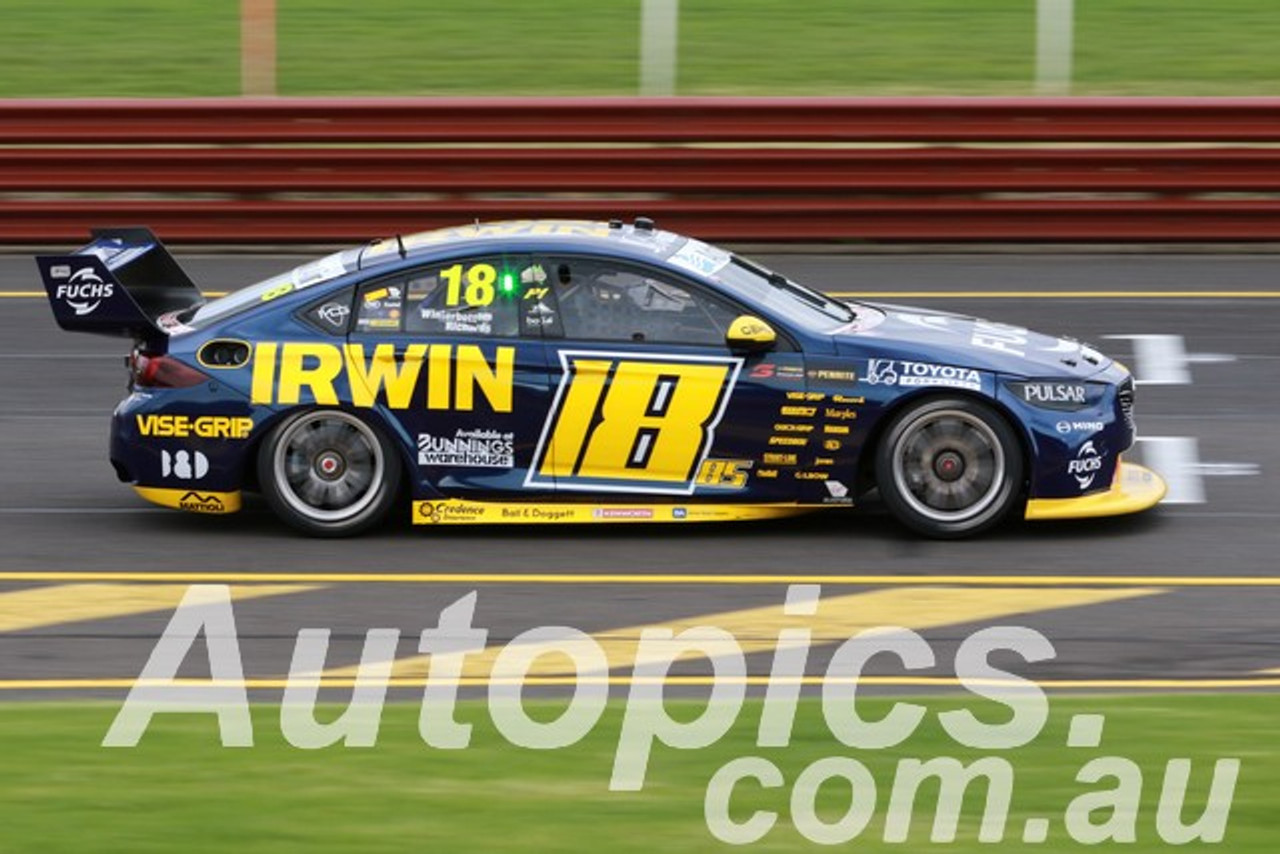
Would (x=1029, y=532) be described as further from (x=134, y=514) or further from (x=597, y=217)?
(x=597, y=217)

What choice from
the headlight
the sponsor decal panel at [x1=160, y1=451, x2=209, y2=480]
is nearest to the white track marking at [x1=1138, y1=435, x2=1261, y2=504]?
the headlight

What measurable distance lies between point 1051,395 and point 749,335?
140 cm

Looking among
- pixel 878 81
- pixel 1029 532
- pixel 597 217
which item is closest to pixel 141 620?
pixel 1029 532

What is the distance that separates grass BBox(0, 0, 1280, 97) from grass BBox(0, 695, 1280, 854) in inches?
526

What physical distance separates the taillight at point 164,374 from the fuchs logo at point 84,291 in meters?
0.34

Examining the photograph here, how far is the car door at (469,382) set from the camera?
10.9m

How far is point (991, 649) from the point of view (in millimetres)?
9312

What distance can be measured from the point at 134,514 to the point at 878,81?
10.9 meters

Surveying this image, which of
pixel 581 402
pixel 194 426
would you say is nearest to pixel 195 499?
pixel 194 426

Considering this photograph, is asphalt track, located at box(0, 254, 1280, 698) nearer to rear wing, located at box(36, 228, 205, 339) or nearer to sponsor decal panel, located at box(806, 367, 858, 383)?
sponsor decal panel, located at box(806, 367, 858, 383)

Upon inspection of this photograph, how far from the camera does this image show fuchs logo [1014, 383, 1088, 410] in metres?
10.9

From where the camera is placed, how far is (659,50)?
62.5ft

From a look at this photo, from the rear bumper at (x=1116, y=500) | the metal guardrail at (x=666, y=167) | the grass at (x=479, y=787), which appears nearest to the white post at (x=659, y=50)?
the metal guardrail at (x=666, y=167)

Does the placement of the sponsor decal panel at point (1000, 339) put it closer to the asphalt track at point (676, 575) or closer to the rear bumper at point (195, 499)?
the asphalt track at point (676, 575)
